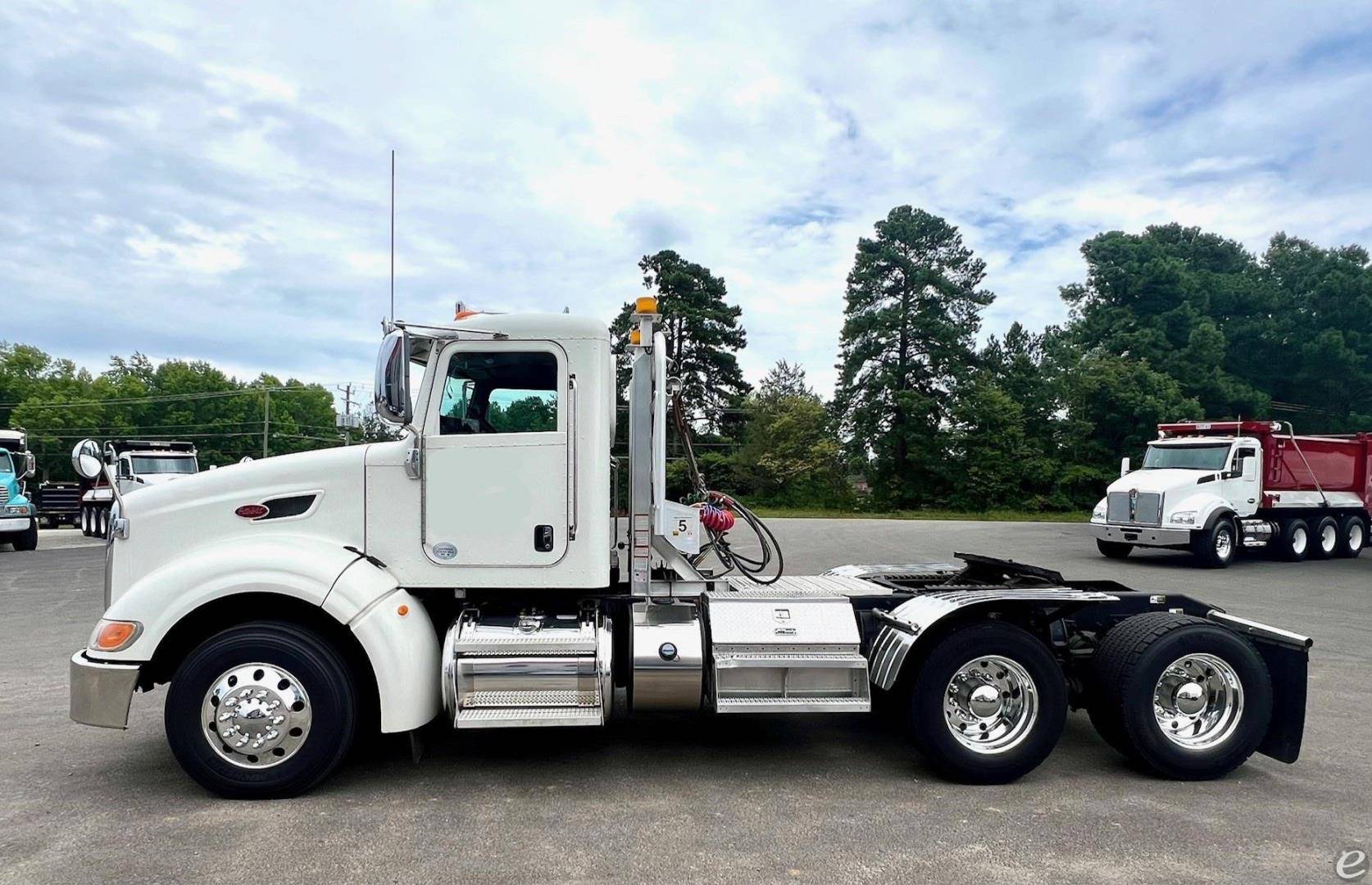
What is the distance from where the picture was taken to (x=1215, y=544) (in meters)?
17.4

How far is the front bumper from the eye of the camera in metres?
17.3

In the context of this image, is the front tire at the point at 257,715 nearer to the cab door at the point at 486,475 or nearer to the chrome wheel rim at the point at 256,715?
the chrome wheel rim at the point at 256,715

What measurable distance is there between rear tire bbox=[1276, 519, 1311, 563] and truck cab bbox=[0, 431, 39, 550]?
27747 mm

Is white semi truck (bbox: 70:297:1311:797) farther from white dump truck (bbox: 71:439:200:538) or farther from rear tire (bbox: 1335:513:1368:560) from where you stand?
white dump truck (bbox: 71:439:200:538)

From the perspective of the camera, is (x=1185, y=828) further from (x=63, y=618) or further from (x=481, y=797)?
(x=63, y=618)

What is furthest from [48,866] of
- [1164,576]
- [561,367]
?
[1164,576]

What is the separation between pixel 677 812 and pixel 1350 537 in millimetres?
21955

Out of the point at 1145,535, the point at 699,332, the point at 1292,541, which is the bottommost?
the point at 1292,541

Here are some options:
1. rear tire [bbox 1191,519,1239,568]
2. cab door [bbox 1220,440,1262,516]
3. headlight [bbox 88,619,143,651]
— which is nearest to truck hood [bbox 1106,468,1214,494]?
cab door [bbox 1220,440,1262,516]

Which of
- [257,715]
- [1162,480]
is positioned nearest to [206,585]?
[257,715]

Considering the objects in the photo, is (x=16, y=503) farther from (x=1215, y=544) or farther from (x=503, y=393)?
(x=1215, y=544)

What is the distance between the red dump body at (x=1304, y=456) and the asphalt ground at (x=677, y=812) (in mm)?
14261

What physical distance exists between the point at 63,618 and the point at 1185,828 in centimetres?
1198

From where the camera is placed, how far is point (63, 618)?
34.4 ft
